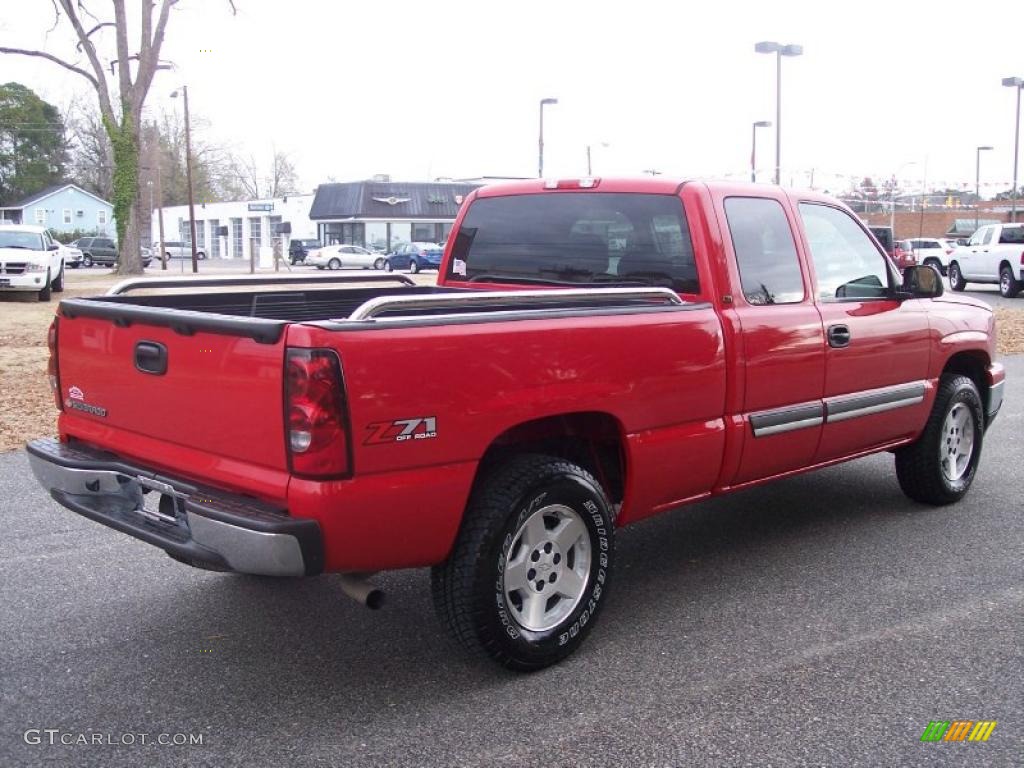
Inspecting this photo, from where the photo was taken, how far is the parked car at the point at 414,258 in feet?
179

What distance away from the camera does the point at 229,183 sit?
11331 centimetres

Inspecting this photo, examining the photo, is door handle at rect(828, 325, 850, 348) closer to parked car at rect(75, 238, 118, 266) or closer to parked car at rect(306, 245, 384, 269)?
parked car at rect(306, 245, 384, 269)

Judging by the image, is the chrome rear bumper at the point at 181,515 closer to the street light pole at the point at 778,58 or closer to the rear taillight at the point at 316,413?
the rear taillight at the point at 316,413

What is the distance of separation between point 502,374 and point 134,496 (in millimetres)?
1435

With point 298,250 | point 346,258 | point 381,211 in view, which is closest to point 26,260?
point 346,258

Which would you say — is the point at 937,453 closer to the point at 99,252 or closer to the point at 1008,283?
the point at 1008,283

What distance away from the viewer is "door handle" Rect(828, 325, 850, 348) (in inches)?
205

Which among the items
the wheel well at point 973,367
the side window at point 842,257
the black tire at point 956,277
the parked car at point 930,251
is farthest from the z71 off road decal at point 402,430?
the parked car at point 930,251

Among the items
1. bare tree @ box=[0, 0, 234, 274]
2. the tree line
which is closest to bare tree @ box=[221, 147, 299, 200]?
the tree line

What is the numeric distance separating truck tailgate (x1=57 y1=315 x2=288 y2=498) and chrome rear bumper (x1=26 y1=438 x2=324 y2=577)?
8 centimetres

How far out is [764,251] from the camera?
201 inches

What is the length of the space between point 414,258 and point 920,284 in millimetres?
50047

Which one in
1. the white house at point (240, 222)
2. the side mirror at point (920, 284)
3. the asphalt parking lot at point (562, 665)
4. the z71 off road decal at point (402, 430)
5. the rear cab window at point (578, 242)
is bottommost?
the asphalt parking lot at point (562, 665)

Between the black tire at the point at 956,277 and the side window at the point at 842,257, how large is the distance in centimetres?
2613
